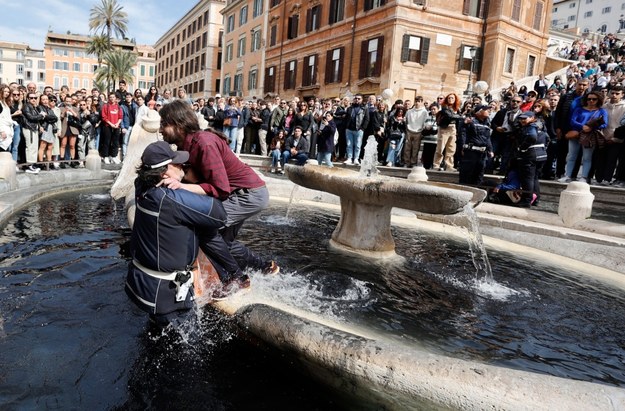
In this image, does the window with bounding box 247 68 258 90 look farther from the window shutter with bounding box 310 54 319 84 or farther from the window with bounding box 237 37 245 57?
the window shutter with bounding box 310 54 319 84

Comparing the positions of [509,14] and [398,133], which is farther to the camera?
[509,14]

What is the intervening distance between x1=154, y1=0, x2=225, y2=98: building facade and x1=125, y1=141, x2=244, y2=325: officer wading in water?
56.0 m

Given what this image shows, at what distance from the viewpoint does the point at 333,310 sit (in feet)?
12.3

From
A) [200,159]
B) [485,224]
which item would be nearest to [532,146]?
[485,224]

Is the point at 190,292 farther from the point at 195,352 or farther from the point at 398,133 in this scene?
the point at 398,133

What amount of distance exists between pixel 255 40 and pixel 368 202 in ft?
134

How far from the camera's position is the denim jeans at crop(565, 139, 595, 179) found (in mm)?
9141

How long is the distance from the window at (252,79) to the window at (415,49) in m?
19.3

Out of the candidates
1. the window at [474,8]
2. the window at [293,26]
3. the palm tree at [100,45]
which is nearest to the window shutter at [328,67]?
the window at [293,26]

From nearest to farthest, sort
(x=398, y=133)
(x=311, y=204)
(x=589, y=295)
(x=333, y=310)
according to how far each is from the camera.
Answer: (x=333, y=310) → (x=589, y=295) → (x=311, y=204) → (x=398, y=133)

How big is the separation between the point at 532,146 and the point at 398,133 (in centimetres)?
542

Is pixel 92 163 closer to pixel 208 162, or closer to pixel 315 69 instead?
pixel 208 162

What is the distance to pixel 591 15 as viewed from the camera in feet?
224

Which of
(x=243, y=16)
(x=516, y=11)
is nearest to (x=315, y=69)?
(x=516, y=11)
